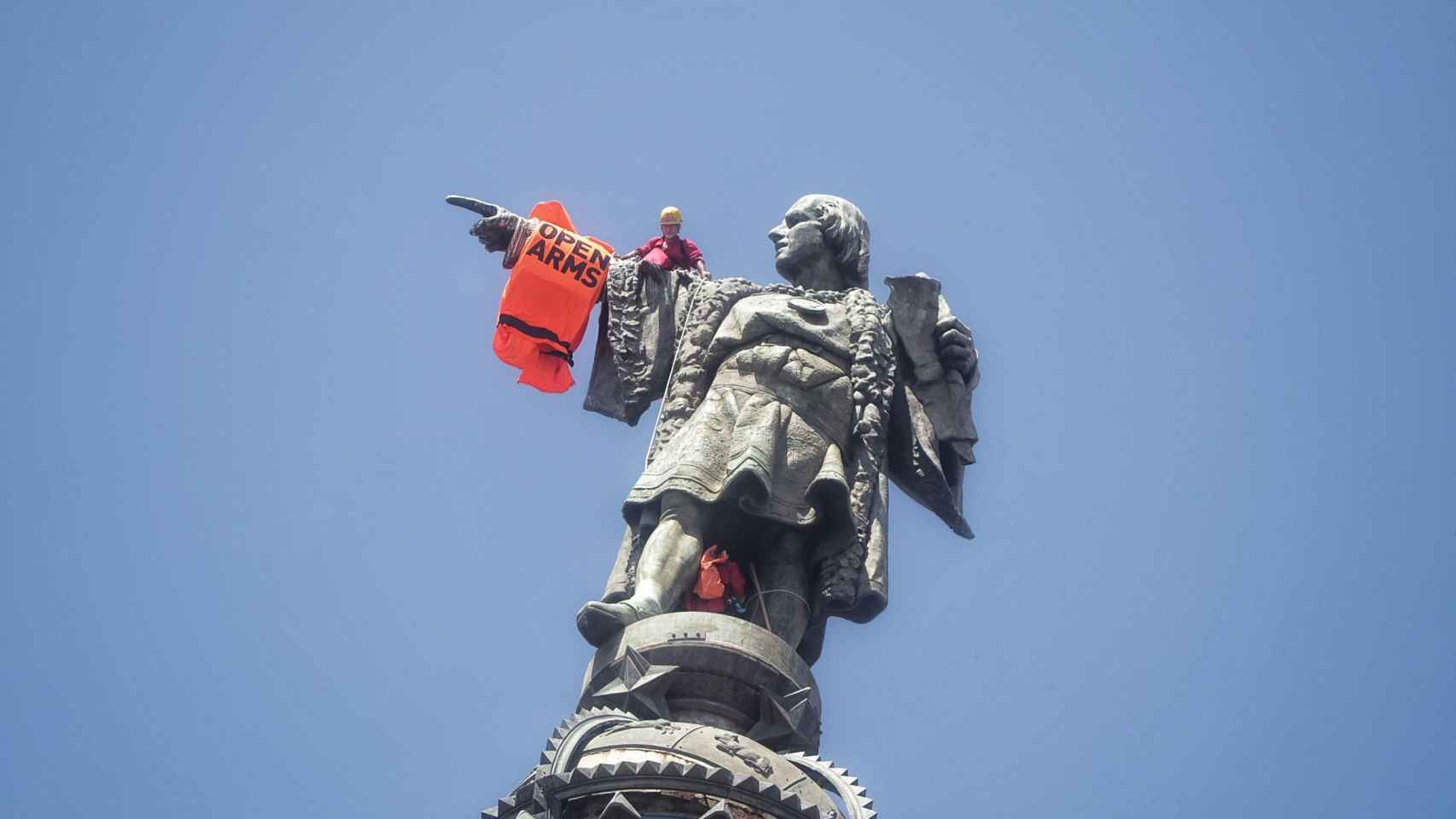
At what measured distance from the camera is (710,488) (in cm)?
1306

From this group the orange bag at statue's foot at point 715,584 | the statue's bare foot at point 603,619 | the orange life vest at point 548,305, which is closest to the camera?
the statue's bare foot at point 603,619

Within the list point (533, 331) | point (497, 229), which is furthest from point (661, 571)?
point (497, 229)

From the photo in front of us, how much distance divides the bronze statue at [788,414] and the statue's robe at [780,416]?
0.01 m

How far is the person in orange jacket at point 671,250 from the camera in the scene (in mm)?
15414

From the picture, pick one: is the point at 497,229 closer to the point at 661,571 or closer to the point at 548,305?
the point at 548,305

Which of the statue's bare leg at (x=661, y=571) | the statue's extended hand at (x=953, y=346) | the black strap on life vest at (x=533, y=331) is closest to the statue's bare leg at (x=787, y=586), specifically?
the statue's bare leg at (x=661, y=571)

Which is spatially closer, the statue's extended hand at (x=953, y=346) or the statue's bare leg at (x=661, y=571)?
the statue's bare leg at (x=661, y=571)

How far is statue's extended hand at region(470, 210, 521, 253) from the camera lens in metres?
15.6

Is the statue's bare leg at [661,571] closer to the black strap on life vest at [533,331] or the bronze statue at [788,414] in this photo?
the bronze statue at [788,414]

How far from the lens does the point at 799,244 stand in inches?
591

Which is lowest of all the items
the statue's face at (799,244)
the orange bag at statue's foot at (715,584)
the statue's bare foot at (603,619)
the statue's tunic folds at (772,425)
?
the statue's bare foot at (603,619)

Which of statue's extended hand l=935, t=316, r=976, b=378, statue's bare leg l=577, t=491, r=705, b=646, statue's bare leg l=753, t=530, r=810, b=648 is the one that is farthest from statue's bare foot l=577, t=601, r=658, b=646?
statue's extended hand l=935, t=316, r=976, b=378

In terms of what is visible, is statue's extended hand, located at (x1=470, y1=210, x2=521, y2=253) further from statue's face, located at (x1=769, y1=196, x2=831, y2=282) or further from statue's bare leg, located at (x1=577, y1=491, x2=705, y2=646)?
statue's bare leg, located at (x1=577, y1=491, x2=705, y2=646)

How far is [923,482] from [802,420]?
1280 millimetres
